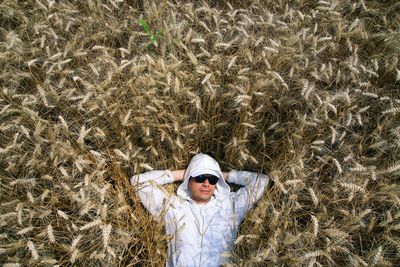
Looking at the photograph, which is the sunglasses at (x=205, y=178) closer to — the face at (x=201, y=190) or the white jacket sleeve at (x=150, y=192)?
the face at (x=201, y=190)

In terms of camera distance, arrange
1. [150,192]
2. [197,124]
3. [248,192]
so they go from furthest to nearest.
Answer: [197,124] → [150,192] → [248,192]

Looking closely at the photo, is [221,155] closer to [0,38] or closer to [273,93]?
[273,93]

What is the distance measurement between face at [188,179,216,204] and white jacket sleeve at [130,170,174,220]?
0.32 m

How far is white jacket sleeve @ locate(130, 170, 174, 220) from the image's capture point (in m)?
3.67

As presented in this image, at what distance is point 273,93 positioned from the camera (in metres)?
4.00

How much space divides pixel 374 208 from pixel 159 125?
208cm

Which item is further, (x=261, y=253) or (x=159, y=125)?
(x=159, y=125)

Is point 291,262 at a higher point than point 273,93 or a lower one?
lower

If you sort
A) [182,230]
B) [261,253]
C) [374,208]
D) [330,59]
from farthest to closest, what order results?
[330,59]
[182,230]
[374,208]
[261,253]

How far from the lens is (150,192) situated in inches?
147

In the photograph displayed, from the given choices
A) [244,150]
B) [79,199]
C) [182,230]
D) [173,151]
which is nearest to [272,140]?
[244,150]

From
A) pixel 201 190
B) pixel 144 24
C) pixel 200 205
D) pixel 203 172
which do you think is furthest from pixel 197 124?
pixel 144 24

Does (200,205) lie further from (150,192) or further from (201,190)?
(150,192)

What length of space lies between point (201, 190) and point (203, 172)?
191 millimetres
